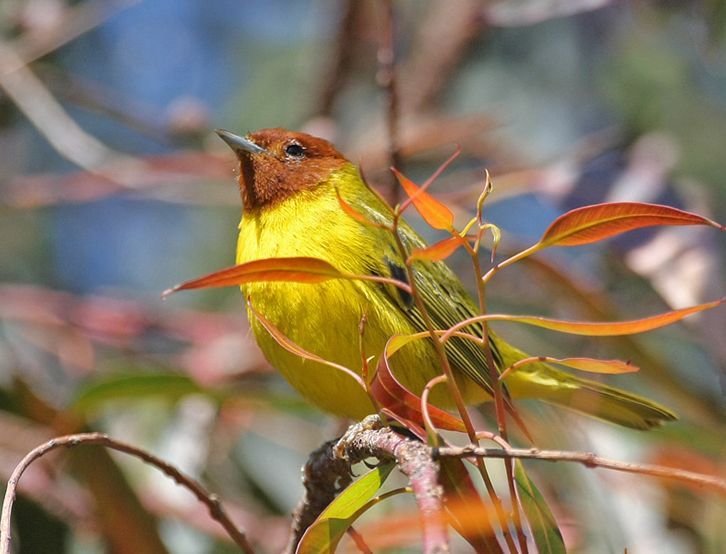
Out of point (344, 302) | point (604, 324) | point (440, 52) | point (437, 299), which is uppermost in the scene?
point (440, 52)

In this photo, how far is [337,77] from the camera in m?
5.17

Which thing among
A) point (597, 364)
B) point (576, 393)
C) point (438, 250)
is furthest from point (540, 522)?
point (576, 393)

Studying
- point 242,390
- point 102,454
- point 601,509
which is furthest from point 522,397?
point 102,454

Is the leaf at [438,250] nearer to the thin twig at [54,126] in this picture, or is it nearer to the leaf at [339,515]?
the leaf at [339,515]

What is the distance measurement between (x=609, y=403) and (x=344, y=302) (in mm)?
1102

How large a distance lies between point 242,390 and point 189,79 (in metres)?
4.53

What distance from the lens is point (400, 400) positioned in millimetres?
1649

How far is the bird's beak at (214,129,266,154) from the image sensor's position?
3.47 meters

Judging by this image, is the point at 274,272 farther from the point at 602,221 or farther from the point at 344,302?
the point at 344,302

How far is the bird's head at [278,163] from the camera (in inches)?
133

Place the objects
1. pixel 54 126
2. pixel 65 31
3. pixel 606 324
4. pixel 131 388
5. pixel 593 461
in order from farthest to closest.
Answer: pixel 65 31, pixel 54 126, pixel 131 388, pixel 606 324, pixel 593 461

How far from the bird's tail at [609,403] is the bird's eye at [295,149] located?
1.22m

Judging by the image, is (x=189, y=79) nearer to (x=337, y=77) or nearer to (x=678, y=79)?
(x=337, y=77)

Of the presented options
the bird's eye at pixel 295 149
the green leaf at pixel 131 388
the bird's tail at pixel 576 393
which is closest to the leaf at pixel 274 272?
the green leaf at pixel 131 388
